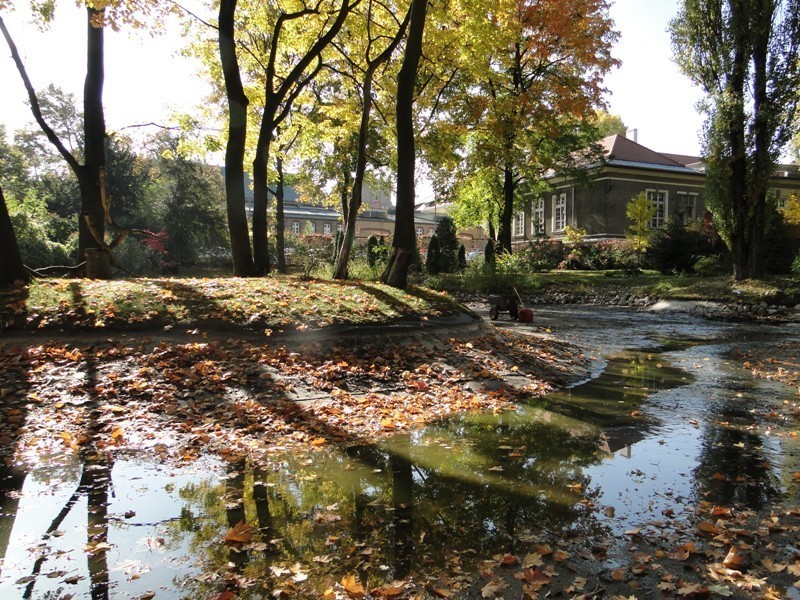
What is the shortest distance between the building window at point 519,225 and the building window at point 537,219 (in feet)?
4.69

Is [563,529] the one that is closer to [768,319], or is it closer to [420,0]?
[420,0]

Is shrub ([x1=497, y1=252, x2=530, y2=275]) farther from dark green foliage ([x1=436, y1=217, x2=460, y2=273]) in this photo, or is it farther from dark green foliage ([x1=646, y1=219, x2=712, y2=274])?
dark green foliage ([x1=646, y1=219, x2=712, y2=274])

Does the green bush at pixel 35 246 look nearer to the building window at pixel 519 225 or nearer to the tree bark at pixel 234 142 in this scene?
the tree bark at pixel 234 142

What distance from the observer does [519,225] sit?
48094 millimetres

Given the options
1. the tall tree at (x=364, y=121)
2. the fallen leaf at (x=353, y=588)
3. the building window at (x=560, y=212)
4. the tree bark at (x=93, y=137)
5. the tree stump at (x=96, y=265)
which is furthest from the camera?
the building window at (x=560, y=212)

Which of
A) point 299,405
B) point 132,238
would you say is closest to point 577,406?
point 299,405

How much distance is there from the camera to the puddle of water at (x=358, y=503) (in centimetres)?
301

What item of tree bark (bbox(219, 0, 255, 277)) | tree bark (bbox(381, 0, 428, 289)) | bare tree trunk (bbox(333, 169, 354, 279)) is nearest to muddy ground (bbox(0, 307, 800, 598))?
tree bark (bbox(381, 0, 428, 289))

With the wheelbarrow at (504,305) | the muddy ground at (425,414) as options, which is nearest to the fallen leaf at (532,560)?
the muddy ground at (425,414)

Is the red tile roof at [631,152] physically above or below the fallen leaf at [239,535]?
above

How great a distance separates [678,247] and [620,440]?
25346 millimetres

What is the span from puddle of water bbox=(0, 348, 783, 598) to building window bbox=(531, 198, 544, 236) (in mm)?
40631

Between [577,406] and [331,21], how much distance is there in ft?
50.0

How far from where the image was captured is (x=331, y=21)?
1730 cm
